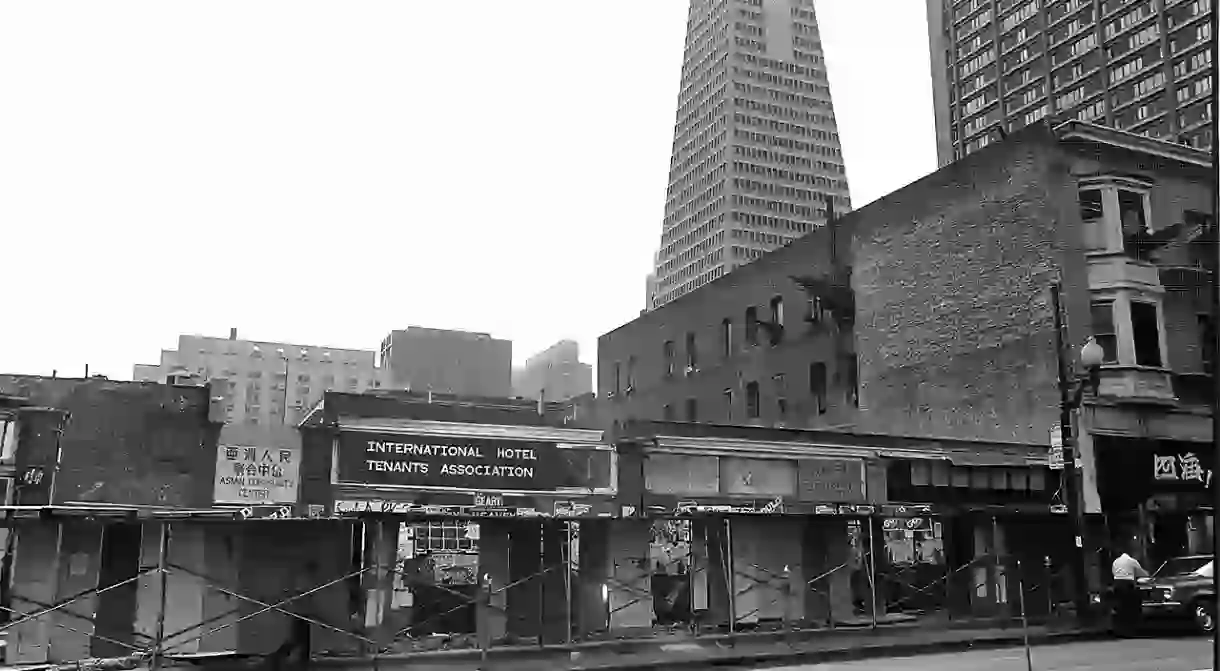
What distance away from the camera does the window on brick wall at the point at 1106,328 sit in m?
26.2

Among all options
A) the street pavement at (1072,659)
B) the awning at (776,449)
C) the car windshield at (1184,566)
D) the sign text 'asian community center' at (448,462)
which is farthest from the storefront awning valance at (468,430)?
the car windshield at (1184,566)

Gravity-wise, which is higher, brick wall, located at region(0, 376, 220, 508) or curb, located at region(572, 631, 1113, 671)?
brick wall, located at region(0, 376, 220, 508)

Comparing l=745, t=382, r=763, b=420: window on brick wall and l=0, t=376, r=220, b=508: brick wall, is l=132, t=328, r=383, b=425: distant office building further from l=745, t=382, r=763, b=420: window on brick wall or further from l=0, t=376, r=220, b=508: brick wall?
l=0, t=376, r=220, b=508: brick wall

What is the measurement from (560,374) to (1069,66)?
208 feet

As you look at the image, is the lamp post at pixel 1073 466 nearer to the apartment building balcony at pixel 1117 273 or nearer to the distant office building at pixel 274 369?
the apartment building balcony at pixel 1117 273

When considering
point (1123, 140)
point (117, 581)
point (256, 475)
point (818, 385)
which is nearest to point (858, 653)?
point (256, 475)

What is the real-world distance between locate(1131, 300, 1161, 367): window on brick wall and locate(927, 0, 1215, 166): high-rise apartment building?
126 feet

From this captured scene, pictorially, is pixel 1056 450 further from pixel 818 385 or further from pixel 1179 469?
pixel 818 385

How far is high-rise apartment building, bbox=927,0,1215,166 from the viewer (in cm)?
7444

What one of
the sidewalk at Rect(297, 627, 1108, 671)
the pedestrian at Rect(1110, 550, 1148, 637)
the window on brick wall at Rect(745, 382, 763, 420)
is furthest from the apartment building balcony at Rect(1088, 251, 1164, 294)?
the window on brick wall at Rect(745, 382, 763, 420)

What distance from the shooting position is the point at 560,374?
397 feet

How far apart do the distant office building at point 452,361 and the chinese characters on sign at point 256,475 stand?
4729 cm

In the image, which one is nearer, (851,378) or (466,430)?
(466,430)

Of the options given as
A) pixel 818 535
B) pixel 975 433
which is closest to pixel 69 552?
pixel 818 535
